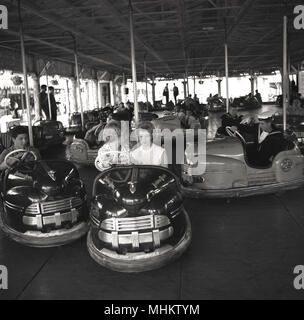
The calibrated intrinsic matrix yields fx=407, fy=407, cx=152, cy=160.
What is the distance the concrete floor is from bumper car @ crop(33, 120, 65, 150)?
465 cm

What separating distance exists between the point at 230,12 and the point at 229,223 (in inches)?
194

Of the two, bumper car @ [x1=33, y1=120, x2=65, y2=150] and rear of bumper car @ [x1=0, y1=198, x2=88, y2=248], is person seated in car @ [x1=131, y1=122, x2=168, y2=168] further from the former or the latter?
bumper car @ [x1=33, y1=120, x2=65, y2=150]

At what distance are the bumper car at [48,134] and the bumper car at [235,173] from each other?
4371 mm

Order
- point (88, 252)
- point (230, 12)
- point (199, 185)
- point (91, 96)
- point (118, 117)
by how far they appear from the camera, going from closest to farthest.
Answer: point (88, 252)
point (199, 185)
point (230, 12)
point (118, 117)
point (91, 96)

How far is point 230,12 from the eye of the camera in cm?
702

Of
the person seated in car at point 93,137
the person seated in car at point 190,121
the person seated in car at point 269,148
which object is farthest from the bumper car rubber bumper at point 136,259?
the person seated in car at point 190,121

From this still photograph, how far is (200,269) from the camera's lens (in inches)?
94.9

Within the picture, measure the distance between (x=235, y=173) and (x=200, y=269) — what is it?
4.87ft

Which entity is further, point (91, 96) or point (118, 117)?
point (91, 96)

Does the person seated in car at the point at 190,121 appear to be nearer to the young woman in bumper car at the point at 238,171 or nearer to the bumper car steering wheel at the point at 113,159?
the young woman in bumper car at the point at 238,171

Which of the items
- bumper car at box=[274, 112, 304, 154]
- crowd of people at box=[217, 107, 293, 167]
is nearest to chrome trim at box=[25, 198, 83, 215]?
crowd of people at box=[217, 107, 293, 167]
